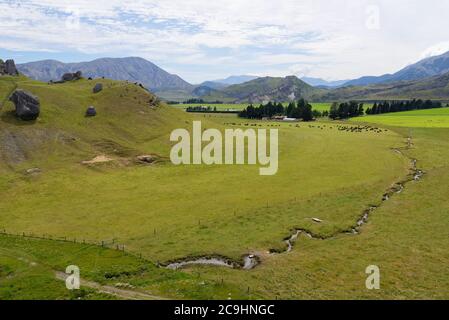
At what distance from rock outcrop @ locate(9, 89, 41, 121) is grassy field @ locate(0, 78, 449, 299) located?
2.59 metres

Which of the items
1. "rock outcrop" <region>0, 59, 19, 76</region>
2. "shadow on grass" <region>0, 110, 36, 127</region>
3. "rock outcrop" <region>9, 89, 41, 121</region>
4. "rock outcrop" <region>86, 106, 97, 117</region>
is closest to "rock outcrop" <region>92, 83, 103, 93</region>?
"rock outcrop" <region>86, 106, 97, 117</region>

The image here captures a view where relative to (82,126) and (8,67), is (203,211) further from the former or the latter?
(8,67)

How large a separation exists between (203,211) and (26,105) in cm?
7060

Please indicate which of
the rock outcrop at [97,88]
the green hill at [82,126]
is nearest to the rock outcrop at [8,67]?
the green hill at [82,126]

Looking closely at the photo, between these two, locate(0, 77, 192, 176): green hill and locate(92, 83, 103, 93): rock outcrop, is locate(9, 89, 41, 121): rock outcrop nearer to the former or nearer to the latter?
locate(0, 77, 192, 176): green hill

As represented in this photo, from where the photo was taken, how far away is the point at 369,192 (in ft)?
263

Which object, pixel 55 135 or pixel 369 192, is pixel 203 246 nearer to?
pixel 369 192

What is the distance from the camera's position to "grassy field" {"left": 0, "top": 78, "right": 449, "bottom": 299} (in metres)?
45.7

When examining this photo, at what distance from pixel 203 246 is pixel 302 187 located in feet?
117

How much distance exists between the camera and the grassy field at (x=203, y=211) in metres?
45.7

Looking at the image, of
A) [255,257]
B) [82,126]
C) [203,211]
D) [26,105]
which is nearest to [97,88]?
[82,126]

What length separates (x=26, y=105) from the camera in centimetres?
11031

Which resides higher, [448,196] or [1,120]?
[1,120]
